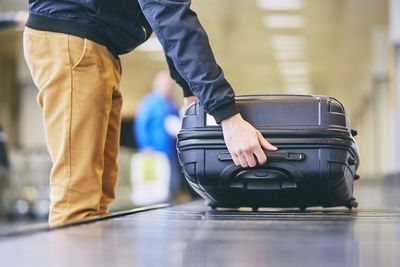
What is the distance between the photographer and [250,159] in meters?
1.93

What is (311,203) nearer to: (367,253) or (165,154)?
(367,253)

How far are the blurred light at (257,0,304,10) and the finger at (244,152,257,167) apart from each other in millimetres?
9762

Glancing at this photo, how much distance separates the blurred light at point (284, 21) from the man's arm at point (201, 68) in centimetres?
1074

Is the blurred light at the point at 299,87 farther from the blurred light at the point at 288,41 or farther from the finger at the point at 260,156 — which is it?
the finger at the point at 260,156

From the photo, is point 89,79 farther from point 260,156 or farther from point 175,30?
point 260,156

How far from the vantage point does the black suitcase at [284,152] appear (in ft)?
6.51

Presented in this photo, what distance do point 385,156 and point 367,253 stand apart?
46.4 feet

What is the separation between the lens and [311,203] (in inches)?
83.7

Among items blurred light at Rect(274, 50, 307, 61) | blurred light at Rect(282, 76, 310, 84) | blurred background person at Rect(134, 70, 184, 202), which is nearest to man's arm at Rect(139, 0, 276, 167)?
blurred background person at Rect(134, 70, 184, 202)

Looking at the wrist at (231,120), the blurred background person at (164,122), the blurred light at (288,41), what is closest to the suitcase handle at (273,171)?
the wrist at (231,120)

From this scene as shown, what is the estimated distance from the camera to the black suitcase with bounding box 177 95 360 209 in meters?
1.98

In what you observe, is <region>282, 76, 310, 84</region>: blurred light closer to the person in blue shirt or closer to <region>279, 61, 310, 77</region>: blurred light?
<region>279, 61, 310, 77</region>: blurred light

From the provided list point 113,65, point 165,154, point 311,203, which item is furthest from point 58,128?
point 165,154

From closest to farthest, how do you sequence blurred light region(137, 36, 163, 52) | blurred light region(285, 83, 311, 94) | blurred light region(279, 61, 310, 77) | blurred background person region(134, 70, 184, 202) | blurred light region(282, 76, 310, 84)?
blurred background person region(134, 70, 184, 202)
blurred light region(137, 36, 163, 52)
blurred light region(279, 61, 310, 77)
blurred light region(282, 76, 310, 84)
blurred light region(285, 83, 311, 94)
